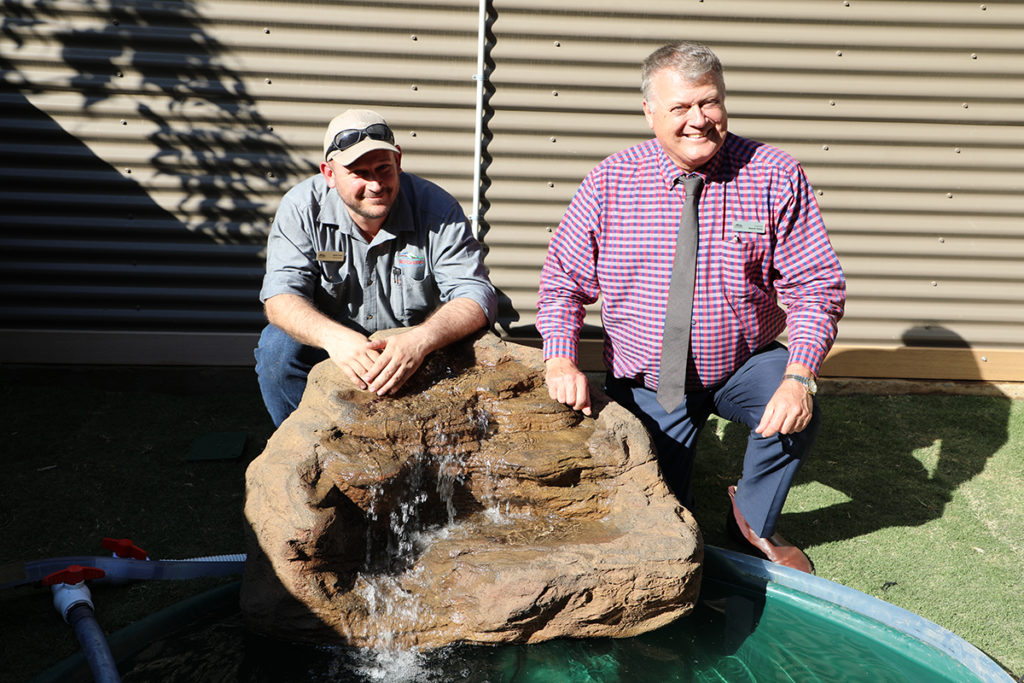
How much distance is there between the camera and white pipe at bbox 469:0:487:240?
4.73m

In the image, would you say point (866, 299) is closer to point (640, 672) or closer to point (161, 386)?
point (640, 672)

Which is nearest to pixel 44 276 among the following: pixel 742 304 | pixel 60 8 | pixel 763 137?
pixel 60 8

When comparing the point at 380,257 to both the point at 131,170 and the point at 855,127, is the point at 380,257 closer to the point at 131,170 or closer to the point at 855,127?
the point at 131,170

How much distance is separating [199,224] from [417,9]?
1726 millimetres

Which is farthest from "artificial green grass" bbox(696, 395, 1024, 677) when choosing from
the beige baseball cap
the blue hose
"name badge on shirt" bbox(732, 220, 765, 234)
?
the blue hose

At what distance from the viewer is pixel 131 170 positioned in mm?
4871

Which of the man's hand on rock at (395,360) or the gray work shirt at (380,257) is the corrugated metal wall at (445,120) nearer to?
the gray work shirt at (380,257)

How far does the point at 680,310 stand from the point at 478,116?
6.47 ft

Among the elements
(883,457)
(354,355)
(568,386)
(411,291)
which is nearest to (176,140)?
(411,291)

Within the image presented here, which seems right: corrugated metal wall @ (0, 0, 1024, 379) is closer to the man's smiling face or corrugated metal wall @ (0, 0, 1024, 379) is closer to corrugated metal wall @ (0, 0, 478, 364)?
corrugated metal wall @ (0, 0, 478, 364)

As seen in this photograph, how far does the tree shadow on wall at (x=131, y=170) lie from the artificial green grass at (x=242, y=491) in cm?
47

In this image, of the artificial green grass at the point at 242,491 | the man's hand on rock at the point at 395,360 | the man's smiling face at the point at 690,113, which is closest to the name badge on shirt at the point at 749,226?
the man's smiling face at the point at 690,113

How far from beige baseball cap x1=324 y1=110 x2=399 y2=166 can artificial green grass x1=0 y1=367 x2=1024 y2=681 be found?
1682mm

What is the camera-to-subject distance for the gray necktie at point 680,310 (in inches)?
136
